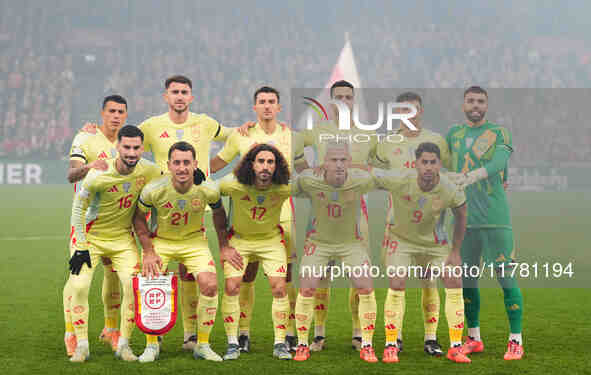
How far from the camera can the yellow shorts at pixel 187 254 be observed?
6109 millimetres

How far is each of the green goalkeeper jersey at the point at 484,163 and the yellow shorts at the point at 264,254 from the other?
A: 5.18 feet

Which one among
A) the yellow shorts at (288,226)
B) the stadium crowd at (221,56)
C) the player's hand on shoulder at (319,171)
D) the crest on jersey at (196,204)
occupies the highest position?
the stadium crowd at (221,56)

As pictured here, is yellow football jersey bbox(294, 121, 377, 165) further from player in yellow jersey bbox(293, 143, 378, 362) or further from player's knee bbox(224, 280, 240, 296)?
player's knee bbox(224, 280, 240, 296)

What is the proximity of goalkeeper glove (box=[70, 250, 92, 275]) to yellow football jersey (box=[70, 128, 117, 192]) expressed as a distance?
2.63ft

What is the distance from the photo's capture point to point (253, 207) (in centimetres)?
623

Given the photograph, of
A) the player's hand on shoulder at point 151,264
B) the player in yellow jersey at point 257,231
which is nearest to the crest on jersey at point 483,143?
the player in yellow jersey at point 257,231

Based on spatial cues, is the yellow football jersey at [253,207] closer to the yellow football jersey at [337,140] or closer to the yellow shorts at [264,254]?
the yellow shorts at [264,254]

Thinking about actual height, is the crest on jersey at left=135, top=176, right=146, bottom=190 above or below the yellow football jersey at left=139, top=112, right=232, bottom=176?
below

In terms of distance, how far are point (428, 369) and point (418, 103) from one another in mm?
2171

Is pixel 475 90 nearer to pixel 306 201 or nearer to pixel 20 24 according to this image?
pixel 306 201

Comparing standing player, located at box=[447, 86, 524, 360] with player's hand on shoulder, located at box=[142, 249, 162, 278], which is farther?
standing player, located at box=[447, 86, 524, 360]

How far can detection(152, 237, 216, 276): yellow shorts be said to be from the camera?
611 centimetres

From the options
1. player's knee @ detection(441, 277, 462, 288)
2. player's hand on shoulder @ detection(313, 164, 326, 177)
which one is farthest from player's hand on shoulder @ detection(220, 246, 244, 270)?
player's knee @ detection(441, 277, 462, 288)

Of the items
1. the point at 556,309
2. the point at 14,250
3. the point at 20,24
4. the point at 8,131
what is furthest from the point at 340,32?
the point at 556,309
